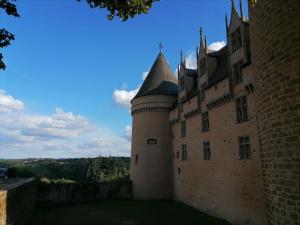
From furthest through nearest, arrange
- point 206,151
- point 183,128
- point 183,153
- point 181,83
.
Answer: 1. point 181,83
2. point 183,128
3. point 183,153
4. point 206,151

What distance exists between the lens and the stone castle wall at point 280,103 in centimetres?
664

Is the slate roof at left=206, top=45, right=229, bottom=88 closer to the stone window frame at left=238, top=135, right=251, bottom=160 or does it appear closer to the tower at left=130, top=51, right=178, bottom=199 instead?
the stone window frame at left=238, top=135, right=251, bottom=160

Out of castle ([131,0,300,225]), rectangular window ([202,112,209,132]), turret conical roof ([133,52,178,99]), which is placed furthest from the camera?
turret conical roof ([133,52,178,99])

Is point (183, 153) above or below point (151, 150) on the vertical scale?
below

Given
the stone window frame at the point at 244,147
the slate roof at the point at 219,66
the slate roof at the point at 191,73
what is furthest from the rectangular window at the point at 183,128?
the stone window frame at the point at 244,147

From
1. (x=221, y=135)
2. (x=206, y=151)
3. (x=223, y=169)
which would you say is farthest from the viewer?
(x=206, y=151)

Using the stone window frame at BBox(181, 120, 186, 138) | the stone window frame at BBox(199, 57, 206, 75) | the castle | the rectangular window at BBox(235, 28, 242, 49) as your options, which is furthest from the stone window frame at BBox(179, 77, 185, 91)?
the rectangular window at BBox(235, 28, 242, 49)

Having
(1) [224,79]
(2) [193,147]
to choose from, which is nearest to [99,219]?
(2) [193,147]

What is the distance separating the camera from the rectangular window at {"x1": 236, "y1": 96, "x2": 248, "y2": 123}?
15859 millimetres

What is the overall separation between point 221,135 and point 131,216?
8.66 metres

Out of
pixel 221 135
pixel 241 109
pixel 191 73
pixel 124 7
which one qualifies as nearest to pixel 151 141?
pixel 191 73

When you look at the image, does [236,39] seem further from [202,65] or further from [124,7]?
[124,7]

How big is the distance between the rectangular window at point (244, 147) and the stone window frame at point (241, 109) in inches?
41.8

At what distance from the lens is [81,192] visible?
1091 inches
